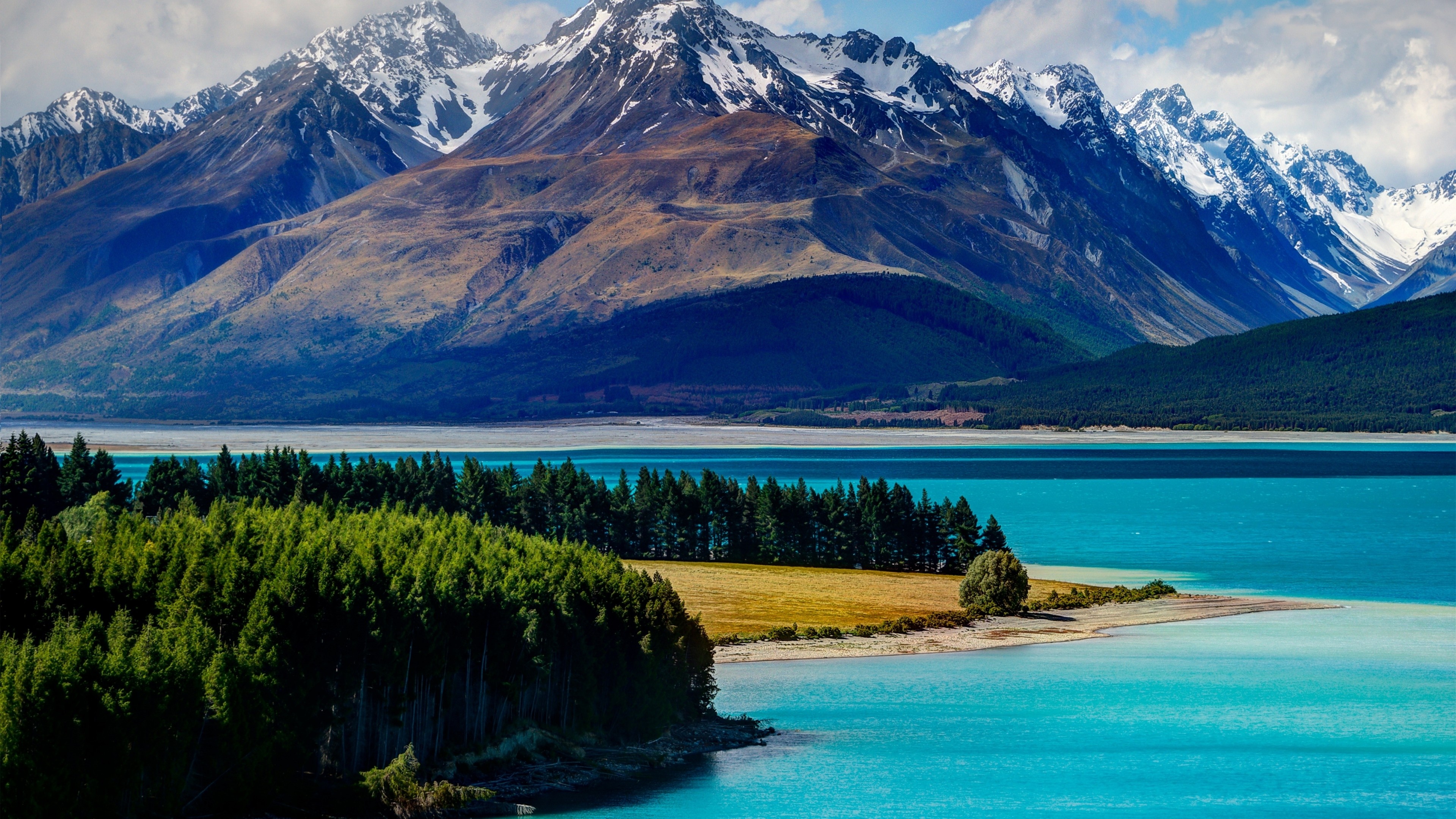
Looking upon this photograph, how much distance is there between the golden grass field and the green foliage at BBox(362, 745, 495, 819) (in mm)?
40134

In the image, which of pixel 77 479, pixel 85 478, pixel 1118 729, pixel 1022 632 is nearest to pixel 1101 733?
pixel 1118 729

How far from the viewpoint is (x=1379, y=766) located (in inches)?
2596

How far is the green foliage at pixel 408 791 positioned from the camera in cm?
5516

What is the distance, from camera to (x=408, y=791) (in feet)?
182

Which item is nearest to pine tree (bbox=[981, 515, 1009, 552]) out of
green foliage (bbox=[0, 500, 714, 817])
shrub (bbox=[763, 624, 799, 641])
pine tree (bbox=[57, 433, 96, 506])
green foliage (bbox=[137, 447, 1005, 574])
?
green foliage (bbox=[137, 447, 1005, 574])

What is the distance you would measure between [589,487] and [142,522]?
224 feet

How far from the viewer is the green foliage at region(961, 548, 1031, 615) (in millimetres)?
109375

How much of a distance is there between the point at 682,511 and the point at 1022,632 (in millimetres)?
46008

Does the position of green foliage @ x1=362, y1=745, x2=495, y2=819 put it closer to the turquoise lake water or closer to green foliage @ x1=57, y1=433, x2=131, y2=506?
the turquoise lake water

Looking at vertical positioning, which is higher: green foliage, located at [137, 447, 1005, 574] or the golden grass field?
green foliage, located at [137, 447, 1005, 574]

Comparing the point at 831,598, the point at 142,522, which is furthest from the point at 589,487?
the point at 142,522

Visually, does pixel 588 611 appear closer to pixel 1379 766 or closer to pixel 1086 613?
pixel 1379 766

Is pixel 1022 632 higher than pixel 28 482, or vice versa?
pixel 28 482

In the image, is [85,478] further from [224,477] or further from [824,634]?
[824,634]
